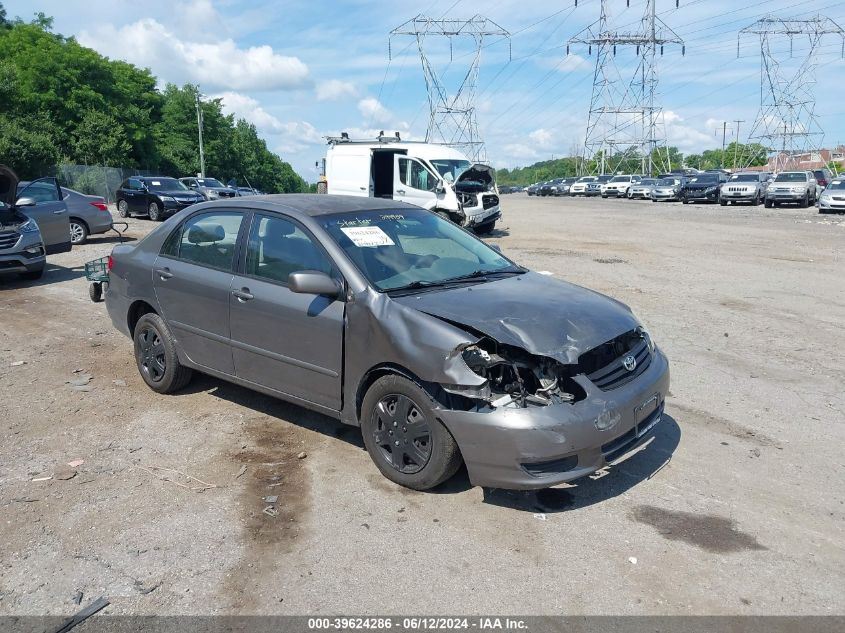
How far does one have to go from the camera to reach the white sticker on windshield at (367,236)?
4.79 meters

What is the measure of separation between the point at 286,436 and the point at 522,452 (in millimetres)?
2078

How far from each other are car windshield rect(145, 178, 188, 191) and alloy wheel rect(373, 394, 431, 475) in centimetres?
2319

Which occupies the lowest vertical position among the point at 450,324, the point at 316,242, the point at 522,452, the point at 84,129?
the point at 522,452

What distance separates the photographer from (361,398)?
4.42 meters

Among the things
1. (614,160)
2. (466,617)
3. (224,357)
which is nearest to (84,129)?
(224,357)

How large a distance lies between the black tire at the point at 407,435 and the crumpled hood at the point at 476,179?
1501 centimetres

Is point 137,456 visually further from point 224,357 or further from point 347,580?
point 347,580

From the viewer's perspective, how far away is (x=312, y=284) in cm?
438

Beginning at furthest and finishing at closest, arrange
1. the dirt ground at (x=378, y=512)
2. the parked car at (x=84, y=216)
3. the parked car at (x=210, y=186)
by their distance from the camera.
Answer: the parked car at (x=210, y=186)
the parked car at (x=84, y=216)
the dirt ground at (x=378, y=512)

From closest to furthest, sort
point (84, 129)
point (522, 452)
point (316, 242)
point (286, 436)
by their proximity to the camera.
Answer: point (522, 452) < point (316, 242) < point (286, 436) < point (84, 129)

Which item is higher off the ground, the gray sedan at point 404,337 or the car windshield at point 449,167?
the car windshield at point 449,167

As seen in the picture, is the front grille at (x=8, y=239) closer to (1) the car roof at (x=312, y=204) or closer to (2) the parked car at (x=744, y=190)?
(1) the car roof at (x=312, y=204)

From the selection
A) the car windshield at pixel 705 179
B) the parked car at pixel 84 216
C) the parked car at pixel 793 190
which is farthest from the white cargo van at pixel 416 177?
the car windshield at pixel 705 179

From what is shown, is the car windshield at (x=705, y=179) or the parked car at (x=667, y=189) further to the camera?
the parked car at (x=667, y=189)
